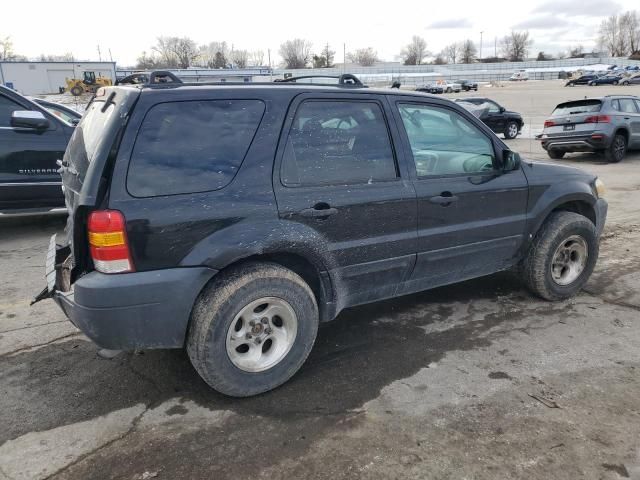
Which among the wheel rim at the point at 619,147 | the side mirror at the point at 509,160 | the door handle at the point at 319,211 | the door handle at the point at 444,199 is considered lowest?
the wheel rim at the point at 619,147

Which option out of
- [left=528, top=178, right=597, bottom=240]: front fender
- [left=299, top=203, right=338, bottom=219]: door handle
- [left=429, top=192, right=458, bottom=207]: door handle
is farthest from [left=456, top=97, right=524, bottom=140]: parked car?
[left=299, top=203, right=338, bottom=219]: door handle

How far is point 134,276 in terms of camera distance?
8.83 ft

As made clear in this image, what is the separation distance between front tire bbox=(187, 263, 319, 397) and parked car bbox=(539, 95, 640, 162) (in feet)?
40.0

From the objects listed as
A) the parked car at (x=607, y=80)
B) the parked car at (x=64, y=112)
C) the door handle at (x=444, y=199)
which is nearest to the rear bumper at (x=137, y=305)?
the door handle at (x=444, y=199)

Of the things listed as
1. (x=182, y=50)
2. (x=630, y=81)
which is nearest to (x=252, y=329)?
(x=630, y=81)

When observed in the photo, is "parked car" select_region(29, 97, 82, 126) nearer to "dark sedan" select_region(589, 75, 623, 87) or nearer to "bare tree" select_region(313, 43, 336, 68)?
"dark sedan" select_region(589, 75, 623, 87)

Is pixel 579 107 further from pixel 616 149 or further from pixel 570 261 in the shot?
pixel 570 261

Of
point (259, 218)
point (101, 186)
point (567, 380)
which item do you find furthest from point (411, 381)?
point (101, 186)

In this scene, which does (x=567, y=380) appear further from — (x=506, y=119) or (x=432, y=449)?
(x=506, y=119)

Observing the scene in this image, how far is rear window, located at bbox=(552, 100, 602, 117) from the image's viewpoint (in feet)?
43.1

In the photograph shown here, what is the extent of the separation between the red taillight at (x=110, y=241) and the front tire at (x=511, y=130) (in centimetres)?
1822

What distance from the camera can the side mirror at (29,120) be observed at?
6.20 meters

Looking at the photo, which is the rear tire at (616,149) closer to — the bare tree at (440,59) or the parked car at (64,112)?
the parked car at (64,112)

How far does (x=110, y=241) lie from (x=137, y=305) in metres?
0.35
